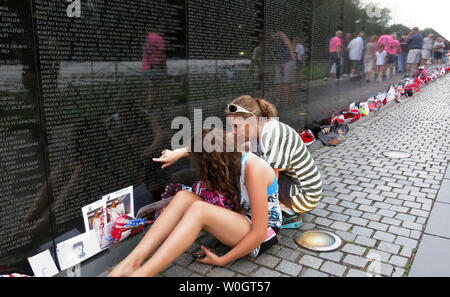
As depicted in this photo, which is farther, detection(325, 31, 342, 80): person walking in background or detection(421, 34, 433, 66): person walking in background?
detection(421, 34, 433, 66): person walking in background

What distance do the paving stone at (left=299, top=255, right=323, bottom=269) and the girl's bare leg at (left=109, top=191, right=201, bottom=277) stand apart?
104 cm

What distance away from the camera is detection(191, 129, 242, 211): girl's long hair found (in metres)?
2.96

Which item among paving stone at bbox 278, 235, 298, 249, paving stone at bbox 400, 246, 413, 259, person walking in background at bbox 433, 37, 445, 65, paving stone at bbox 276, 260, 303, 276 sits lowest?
paving stone at bbox 276, 260, 303, 276

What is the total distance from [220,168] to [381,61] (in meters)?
11.6

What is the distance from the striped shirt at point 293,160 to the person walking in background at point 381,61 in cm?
1025

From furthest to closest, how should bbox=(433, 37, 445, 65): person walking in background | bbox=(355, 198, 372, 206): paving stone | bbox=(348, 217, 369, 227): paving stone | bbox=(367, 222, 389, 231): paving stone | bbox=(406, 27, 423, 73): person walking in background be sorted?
bbox=(433, 37, 445, 65): person walking in background → bbox=(406, 27, 423, 73): person walking in background → bbox=(355, 198, 372, 206): paving stone → bbox=(348, 217, 369, 227): paving stone → bbox=(367, 222, 389, 231): paving stone

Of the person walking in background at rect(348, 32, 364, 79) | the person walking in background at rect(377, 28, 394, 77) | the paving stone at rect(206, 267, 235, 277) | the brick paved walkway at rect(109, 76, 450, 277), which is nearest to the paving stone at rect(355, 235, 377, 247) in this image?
the brick paved walkway at rect(109, 76, 450, 277)

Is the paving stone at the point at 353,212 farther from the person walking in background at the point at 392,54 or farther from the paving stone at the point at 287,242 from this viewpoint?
the person walking in background at the point at 392,54


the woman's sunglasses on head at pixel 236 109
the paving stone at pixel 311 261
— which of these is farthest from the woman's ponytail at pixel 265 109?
the paving stone at pixel 311 261

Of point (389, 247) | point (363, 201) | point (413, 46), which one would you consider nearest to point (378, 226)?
point (389, 247)

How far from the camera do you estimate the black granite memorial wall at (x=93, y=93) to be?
271 cm

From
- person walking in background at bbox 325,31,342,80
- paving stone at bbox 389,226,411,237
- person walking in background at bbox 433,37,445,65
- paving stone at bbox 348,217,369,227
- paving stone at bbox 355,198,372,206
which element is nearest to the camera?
paving stone at bbox 389,226,411,237

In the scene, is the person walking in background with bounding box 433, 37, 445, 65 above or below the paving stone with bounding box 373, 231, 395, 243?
above

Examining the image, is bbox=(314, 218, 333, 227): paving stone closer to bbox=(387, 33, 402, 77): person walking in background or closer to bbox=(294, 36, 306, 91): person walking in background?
bbox=(294, 36, 306, 91): person walking in background
